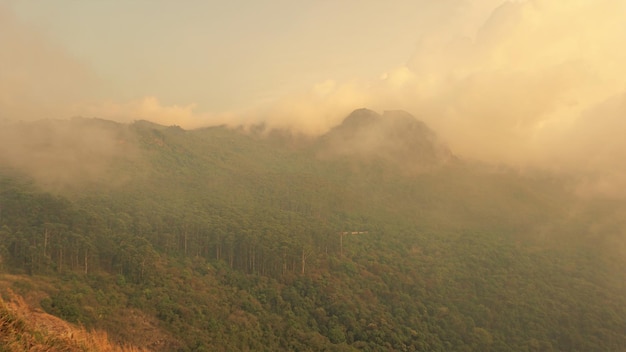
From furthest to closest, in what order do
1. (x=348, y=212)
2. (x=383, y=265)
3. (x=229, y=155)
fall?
(x=229, y=155) → (x=348, y=212) → (x=383, y=265)

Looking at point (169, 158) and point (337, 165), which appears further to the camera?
point (337, 165)

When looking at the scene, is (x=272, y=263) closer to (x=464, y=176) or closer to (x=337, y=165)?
(x=337, y=165)

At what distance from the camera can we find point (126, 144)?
106 metres

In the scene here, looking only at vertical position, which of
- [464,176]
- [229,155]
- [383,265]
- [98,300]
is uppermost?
[229,155]

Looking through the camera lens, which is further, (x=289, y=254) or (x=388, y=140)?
(x=388, y=140)

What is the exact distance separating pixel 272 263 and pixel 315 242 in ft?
40.7

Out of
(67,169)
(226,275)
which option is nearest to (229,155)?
(67,169)

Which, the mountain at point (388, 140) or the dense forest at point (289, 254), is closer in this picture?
the dense forest at point (289, 254)

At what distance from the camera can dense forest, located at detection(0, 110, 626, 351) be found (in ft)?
128

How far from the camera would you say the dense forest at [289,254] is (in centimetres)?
3894

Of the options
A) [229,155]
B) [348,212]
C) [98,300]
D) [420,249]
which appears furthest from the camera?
[229,155]

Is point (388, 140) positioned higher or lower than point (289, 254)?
higher

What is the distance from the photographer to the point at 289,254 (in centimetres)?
5847

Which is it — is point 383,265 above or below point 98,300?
below
